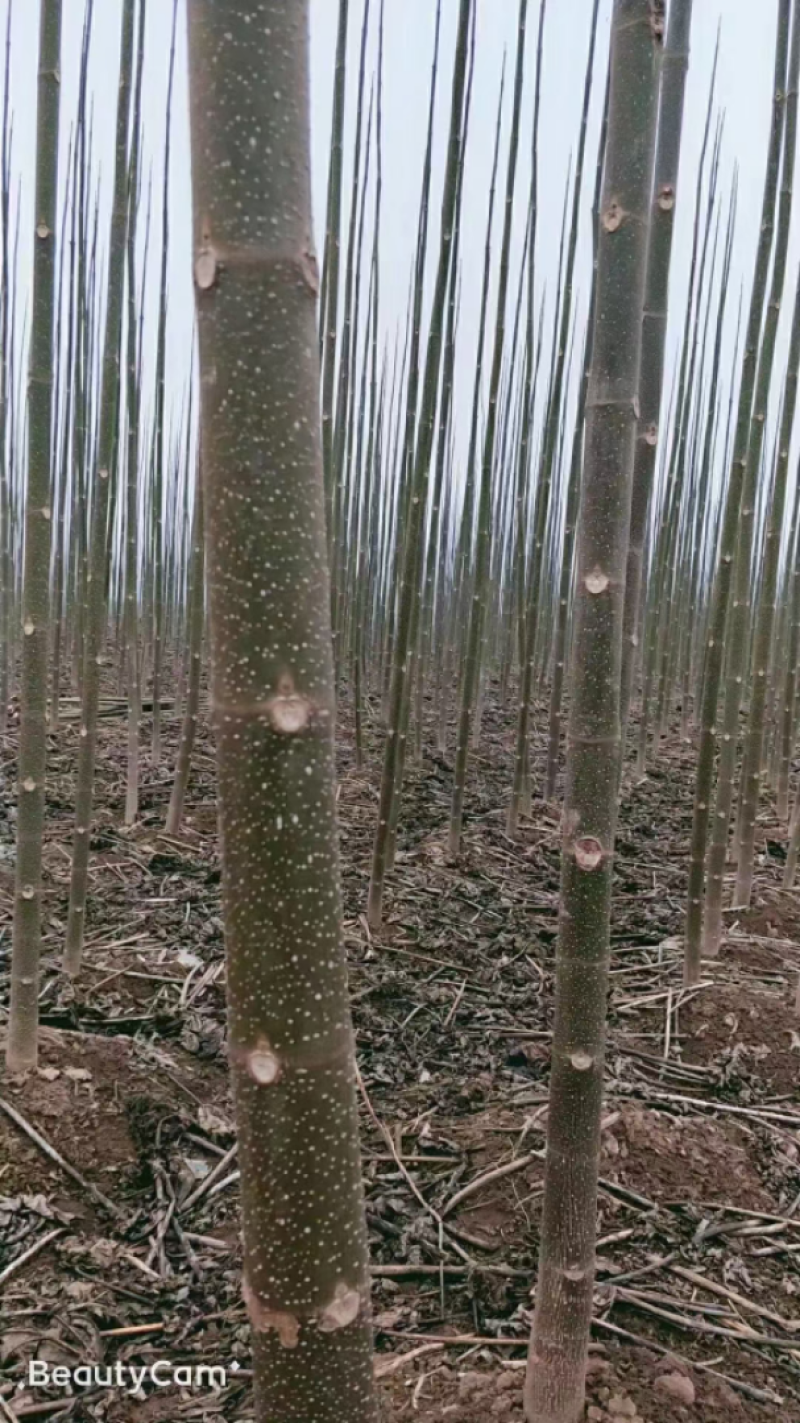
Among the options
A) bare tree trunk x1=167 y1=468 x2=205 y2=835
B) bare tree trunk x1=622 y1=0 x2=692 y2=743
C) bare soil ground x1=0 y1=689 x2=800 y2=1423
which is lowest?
bare soil ground x1=0 y1=689 x2=800 y2=1423

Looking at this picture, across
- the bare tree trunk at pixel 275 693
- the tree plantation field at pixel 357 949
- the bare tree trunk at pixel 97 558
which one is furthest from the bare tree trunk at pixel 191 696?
the bare tree trunk at pixel 275 693

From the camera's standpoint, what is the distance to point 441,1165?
1.23 metres

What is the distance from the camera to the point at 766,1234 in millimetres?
1112

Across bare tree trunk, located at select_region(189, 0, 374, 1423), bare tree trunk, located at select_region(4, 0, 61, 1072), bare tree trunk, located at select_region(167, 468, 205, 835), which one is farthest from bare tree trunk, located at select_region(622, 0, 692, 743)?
bare tree trunk, located at select_region(167, 468, 205, 835)

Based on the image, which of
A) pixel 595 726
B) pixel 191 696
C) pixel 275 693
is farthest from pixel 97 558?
pixel 275 693

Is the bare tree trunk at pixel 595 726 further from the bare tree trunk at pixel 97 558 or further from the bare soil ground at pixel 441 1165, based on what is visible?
the bare tree trunk at pixel 97 558

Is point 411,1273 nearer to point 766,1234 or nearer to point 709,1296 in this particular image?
point 709,1296

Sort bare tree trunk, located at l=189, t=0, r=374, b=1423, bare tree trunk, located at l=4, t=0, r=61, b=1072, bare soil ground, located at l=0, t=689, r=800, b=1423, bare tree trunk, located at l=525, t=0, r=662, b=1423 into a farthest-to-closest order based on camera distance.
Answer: bare tree trunk, located at l=4, t=0, r=61, b=1072 < bare soil ground, located at l=0, t=689, r=800, b=1423 < bare tree trunk, located at l=525, t=0, r=662, b=1423 < bare tree trunk, located at l=189, t=0, r=374, b=1423

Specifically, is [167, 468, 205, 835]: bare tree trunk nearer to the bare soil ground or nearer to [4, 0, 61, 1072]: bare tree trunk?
the bare soil ground

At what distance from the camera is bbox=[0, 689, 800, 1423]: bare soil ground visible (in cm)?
89

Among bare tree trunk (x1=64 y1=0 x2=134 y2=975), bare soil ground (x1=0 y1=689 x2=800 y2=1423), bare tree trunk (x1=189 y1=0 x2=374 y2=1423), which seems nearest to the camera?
bare tree trunk (x1=189 y1=0 x2=374 y2=1423)

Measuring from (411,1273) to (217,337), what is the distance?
40.6 inches

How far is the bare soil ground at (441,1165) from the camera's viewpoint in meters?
0.89

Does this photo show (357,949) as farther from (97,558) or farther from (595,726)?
(595,726)
